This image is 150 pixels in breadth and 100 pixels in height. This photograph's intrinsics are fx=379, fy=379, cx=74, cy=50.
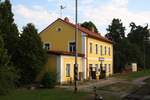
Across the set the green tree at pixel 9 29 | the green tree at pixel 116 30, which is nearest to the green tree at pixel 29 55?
the green tree at pixel 9 29

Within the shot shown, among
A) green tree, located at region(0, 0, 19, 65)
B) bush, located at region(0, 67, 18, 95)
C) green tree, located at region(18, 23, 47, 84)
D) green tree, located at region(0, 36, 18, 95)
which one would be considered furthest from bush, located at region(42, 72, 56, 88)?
green tree, located at region(0, 36, 18, 95)

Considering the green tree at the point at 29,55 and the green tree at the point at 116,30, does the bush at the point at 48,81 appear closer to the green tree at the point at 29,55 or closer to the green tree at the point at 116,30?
the green tree at the point at 29,55

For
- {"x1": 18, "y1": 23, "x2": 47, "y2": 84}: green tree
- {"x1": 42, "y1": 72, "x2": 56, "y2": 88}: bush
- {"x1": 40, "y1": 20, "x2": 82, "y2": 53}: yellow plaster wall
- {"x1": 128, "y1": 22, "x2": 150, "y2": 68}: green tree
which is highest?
{"x1": 128, "y1": 22, "x2": 150, "y2": 68}: green tree

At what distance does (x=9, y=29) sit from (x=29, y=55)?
293 centimetres

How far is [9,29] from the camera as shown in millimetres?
33812

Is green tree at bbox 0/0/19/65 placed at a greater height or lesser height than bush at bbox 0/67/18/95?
greater

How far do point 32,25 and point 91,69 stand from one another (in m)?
15.6

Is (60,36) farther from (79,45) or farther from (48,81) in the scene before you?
(48,81)

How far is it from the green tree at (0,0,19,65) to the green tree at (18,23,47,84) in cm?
59

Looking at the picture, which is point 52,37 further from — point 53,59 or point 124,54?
point 124,54

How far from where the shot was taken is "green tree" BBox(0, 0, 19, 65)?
33.6 meters

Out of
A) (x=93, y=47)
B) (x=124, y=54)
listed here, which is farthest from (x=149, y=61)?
(x=93, y=47)

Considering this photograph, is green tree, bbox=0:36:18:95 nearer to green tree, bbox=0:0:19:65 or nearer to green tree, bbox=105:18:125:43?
green tree, bbox=0:0:19:65

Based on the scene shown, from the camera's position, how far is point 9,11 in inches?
1350
